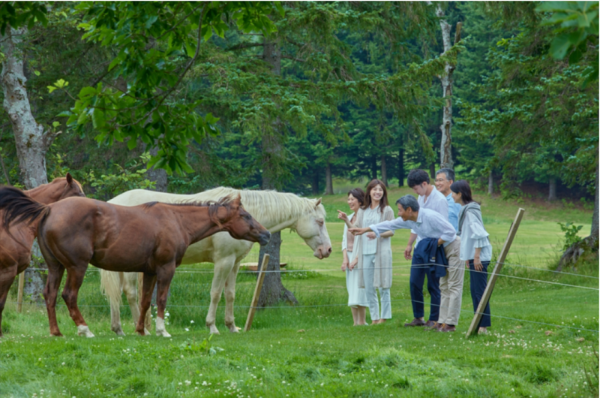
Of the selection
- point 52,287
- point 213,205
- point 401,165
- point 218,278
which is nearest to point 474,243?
point 213,205

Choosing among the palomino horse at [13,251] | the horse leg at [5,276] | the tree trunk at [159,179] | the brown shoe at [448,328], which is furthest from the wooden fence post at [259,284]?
the tree trunk at [159,179]

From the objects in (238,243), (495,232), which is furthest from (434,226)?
(495,232)

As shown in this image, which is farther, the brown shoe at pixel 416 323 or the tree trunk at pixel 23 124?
the tree trunk at pixel 23 124

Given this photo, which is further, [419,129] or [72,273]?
[419,129]

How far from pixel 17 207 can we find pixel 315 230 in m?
4.40

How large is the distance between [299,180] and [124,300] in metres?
39.7

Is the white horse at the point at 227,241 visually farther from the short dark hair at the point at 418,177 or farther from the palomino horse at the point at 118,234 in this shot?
the short dark hair at the point at 418,177

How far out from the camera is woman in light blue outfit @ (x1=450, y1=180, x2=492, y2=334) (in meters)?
7.77

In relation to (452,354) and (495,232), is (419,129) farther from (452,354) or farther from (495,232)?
(495,232)

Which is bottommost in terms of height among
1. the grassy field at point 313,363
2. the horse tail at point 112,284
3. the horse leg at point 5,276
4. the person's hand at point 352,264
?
the grassy field at point 313,363

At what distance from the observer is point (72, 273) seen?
7043 mm

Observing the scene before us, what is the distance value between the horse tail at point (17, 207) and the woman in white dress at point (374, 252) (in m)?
4.25

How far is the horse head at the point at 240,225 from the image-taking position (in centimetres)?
804

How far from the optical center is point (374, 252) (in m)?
9.25
